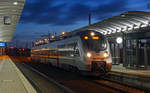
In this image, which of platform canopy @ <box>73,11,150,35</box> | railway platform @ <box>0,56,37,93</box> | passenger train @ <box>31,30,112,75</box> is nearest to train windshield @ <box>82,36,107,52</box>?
passenger train @ <box>31,30,112,75</box>

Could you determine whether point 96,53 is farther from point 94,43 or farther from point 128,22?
point 128,22

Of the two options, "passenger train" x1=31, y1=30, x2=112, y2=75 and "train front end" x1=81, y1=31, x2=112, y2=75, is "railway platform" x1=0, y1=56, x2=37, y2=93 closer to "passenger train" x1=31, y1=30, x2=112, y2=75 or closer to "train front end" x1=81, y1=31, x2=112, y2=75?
"passenger train" x1=31, y1=30, x2=112, y2=75

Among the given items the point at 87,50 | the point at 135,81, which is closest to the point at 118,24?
the point at 87,50

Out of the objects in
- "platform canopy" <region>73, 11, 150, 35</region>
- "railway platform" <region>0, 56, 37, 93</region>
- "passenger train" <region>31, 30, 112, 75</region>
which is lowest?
"railway platform" <region>0, 56, 37, 93</region>

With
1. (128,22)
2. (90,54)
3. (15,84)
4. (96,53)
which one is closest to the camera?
(15,84)

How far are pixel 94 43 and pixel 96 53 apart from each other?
2.95ft

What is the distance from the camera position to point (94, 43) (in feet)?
53.7

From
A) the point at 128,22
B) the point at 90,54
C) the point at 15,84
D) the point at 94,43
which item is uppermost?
the point at 128,22

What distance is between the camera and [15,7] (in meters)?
22.7

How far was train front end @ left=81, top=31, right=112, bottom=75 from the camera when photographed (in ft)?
50.8

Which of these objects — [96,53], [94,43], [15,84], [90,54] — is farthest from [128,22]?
[15,84]

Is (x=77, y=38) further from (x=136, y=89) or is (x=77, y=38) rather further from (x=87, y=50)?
(x=136, y=89)

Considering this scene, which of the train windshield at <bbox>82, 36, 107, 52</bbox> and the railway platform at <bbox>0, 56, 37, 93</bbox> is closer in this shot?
the railway platform at <bbox>0, 56, 37, 93</bbox>

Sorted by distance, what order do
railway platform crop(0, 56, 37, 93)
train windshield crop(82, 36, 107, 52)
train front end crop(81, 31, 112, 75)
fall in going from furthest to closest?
train windshield crop(82, 36, 107, 52)
train front end crop(81, 31, 112, 75)
railway platform crop(0, 56, 37, 93)
